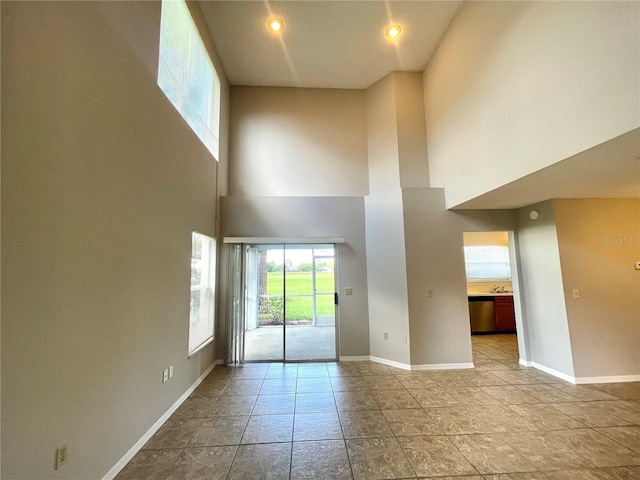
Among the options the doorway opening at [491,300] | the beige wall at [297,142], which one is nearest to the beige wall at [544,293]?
the doorway opening at [491,300]

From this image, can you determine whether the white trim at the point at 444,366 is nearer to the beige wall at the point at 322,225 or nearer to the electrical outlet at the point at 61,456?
the beige wall at the point at 322,225

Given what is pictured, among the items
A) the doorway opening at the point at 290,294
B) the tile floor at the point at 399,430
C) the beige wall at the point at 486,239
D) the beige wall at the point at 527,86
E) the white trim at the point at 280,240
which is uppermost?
the beige wall at the point at 527,86

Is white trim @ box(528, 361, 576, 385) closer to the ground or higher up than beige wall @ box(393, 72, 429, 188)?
closer to the ground

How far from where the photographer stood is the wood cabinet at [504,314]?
631cm

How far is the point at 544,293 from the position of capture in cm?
397

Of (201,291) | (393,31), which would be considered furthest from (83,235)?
(393,31)

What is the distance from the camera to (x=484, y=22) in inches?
134

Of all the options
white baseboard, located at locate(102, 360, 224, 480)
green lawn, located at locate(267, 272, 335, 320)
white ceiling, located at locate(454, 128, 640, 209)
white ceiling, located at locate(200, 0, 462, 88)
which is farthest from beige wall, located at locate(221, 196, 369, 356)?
white baseboard, located at locate(102, 360, 224, 480)

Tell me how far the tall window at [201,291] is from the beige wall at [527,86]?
3896 mm

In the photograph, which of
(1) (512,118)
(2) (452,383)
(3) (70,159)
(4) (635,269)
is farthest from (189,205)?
(4) (635,269)

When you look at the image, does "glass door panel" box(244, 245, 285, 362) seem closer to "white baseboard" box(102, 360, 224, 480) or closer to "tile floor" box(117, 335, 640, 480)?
"tile floor" box(117, 335, 640, 480)

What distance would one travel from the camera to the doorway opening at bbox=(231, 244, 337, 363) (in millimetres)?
4852

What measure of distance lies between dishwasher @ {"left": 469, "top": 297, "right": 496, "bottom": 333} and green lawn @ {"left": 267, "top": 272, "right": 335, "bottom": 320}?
11.9ft

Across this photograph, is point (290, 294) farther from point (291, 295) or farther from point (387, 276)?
point (387, 276)
